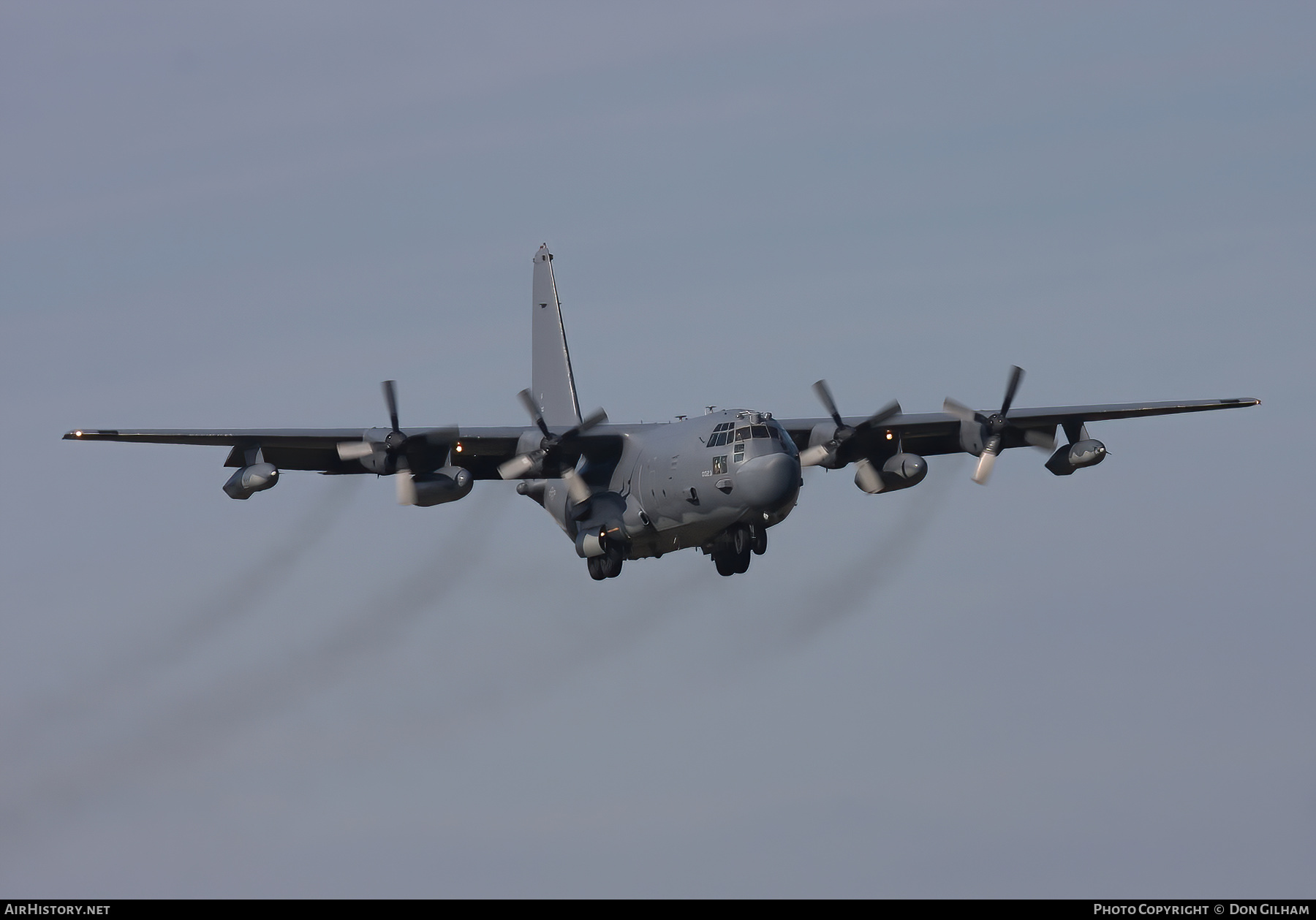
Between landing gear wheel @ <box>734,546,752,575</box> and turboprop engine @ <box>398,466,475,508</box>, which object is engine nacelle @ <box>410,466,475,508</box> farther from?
landing gear wheel @ <box>734,546,752,575</box>

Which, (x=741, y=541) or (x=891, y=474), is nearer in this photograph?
(x=741, y=541)

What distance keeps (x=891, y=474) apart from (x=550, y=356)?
12.1 meters

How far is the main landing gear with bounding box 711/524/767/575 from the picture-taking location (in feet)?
128

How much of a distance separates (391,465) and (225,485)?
377cm

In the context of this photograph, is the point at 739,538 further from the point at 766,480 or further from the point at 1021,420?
the point at 1021,420

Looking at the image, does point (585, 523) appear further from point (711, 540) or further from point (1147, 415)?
point (1147, 415)

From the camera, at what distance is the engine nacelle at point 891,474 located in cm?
4162

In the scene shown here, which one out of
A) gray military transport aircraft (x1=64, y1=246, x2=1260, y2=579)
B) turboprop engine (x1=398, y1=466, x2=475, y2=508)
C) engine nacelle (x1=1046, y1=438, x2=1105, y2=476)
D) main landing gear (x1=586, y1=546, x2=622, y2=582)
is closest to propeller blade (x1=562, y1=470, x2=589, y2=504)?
gray military transport aircraft (x1=64, y1=246, x2=1260, y2=579)

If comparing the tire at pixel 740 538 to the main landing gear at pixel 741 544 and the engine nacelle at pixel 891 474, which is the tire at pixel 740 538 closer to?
the main landing gear at pixel 741 544

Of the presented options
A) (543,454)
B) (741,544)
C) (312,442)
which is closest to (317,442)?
(312,442)

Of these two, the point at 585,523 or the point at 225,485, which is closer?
the point at 225,485

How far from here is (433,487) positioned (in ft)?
126
